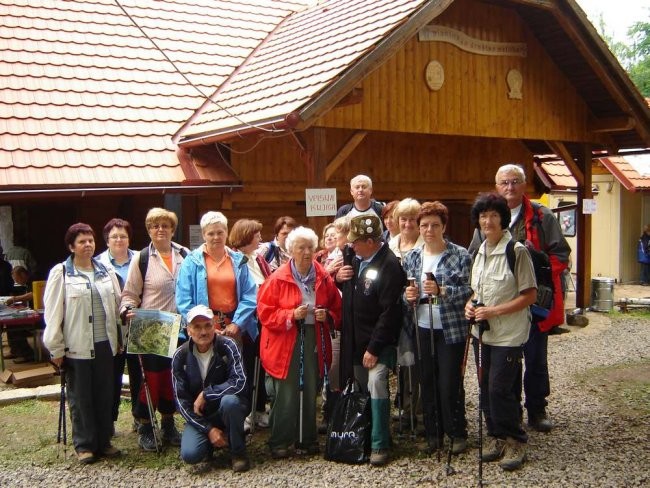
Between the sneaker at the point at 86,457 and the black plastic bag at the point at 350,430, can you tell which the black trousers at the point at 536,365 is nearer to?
the black plastic bag at the point at 350,430

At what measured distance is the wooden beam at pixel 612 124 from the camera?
34.8 feet

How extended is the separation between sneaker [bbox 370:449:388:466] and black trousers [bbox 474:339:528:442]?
76 centimetres

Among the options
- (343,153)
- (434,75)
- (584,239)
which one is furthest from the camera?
(584,239)

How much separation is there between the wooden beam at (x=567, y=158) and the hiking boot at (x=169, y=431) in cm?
799

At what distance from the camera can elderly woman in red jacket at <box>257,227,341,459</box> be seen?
5043 mm

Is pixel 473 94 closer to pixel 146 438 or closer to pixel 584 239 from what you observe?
pixel 584 239

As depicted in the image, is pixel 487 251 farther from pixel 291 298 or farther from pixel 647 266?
pixel 647 266

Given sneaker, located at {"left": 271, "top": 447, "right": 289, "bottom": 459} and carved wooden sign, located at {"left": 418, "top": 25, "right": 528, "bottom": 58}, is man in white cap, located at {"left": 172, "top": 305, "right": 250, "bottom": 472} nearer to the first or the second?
sneaker, located at {"left": 271, "top": 447, "right": 289, "bottom": 459}

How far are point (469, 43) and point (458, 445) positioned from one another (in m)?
6.28

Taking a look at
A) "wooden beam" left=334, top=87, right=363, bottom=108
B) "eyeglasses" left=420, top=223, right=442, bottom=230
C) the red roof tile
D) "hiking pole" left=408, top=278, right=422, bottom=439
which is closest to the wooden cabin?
"wooden beam" left=334, top=87, right=363, bottom=108

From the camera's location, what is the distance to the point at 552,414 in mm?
5973

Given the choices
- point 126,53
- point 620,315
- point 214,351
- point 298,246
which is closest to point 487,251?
point 298,246

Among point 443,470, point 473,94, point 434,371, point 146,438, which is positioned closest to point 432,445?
point 443,470

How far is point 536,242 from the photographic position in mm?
5230
